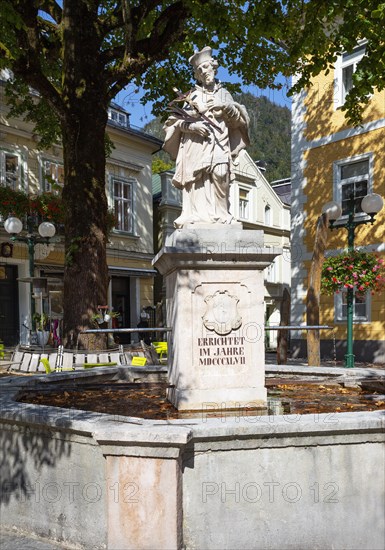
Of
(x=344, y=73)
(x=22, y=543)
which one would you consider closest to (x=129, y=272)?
(x=344, y=73)

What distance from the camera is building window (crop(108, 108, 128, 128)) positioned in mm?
25656

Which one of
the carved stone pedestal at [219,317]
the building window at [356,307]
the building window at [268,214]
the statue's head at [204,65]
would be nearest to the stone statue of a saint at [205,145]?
the statue's head at [204,65]

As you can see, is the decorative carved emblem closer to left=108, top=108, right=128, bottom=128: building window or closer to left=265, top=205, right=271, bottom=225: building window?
left=108, top=108, right=128, bottom=128: building window

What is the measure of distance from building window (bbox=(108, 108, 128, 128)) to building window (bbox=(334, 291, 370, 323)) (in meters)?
14.5

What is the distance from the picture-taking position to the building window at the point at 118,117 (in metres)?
25.7

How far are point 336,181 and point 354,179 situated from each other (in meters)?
0.72

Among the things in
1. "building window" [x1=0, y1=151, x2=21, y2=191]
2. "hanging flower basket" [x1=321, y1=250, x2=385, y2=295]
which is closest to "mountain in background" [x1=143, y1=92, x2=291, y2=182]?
"building window" [x1=0, y1=151, x2=21, y2=191]

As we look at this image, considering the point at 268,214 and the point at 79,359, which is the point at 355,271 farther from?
the point at 268,214

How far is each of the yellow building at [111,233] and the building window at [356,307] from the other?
9.36m

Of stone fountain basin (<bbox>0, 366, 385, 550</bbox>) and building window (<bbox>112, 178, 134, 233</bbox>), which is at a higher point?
building window (<bbox>112, 178, 134, 233</bbox>)

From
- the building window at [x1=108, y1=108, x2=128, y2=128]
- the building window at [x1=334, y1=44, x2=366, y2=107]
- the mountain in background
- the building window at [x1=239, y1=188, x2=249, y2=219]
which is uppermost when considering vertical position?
the mountain in background

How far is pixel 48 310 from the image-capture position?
70.6 feet

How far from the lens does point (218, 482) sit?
3250mm

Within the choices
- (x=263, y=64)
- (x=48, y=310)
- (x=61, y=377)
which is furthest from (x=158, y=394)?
(x=48, y=310)
